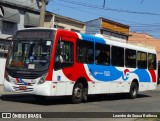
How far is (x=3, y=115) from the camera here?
11883 mm

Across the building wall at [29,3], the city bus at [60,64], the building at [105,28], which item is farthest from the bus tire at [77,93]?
the building at [105,28]

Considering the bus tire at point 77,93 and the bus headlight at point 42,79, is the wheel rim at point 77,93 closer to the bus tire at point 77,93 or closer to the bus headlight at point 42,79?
the bus tire at point 77,93

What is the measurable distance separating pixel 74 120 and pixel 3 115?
76.5 inches

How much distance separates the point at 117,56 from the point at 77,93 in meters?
4.07

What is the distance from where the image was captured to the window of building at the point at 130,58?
21.7m

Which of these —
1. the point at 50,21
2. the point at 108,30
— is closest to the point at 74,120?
the point at 50,21

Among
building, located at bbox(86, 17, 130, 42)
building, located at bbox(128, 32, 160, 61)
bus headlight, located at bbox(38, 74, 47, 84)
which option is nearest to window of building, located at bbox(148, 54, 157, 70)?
bus headlight, located at bbox(38, 74, 47, 84)

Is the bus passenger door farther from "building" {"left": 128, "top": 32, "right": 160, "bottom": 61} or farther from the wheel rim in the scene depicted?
"building" {"left": 128, "top": 32, "right": 160, "bottom": 61}

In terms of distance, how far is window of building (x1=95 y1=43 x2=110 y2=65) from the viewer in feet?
62.1

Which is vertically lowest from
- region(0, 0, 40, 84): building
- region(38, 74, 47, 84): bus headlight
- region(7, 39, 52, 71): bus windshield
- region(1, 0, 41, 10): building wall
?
region(38, 74, 47, 84): bus headlight

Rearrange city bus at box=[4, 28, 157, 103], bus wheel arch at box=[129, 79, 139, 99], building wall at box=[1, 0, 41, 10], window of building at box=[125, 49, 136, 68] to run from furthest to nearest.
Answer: building wall at box=[1, 0, 41, 10] → bus wheel arch at box=[129, 79, 139, 99] → window of building at box=[125, 49, 136, 68] → city bus at box=[4, 28, 157, 103]

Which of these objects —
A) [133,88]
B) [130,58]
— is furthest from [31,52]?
[133,88]

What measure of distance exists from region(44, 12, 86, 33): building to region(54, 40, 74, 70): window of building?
21840 mm

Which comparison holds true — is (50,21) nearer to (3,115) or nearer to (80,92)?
(80,92)
